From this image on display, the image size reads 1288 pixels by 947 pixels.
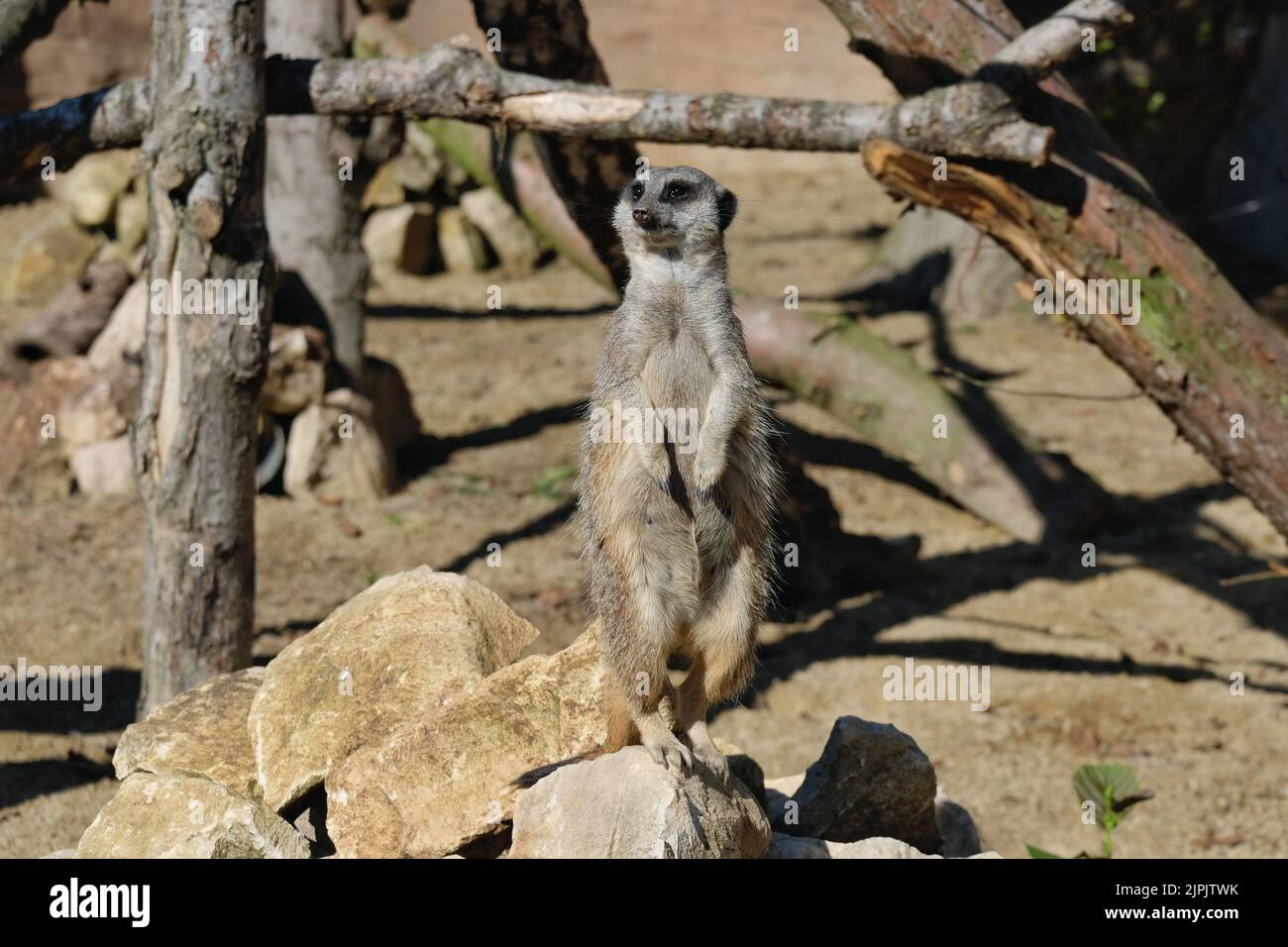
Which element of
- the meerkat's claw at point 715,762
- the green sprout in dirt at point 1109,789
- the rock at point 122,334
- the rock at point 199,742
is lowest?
the rock at point 199,742

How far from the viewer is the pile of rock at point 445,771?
3.68 meters

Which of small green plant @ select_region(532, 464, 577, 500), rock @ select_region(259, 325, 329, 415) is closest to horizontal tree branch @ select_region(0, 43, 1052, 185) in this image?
rock @ select_region(259, 325, 329, 415)

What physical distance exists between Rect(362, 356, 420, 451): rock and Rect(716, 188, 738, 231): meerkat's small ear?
204 inches

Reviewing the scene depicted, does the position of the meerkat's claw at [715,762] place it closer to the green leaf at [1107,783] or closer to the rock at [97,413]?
the green leaf at [1107,783]

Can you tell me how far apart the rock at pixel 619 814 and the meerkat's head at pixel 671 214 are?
140 cm

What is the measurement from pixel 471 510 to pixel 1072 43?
456cm

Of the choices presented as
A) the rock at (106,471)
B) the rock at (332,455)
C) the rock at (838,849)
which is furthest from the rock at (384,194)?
the rock at (838,849)

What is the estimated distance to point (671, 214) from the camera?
12.9 feet

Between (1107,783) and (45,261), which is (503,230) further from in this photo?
(1107,783)

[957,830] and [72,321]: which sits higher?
[72,321]

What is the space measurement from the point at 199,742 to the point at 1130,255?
394cm

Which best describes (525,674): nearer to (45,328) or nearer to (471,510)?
(471,510)

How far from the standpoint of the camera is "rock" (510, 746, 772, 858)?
139 inches

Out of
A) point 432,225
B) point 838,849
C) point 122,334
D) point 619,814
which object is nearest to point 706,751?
point 619,814
